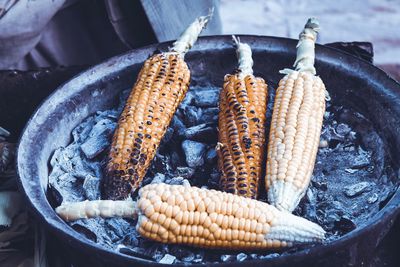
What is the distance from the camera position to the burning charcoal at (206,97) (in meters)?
2.51

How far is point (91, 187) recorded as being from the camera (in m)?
2.07

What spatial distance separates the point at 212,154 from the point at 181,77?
0.40 meters

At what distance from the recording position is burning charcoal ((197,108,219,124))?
241 cm

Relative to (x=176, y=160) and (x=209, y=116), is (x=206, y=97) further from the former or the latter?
(x=176, y=160)

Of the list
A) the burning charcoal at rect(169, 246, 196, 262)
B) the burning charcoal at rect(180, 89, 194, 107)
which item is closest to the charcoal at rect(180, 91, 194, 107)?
the burning charcoal at rect(180, 89, 194, 107)

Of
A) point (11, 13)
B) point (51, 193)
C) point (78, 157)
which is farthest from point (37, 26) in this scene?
point (51, 193)

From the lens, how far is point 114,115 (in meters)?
2.52

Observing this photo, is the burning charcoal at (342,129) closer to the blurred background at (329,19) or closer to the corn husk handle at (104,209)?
the corn husk handle at (104,209)

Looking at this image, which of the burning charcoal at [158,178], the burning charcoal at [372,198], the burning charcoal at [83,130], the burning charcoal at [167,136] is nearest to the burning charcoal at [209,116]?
the burning charcoal at [167,136]

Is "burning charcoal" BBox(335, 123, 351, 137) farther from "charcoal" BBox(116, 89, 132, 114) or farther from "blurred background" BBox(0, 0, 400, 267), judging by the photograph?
"charcoal" BBox(116, 89, 132, 114)

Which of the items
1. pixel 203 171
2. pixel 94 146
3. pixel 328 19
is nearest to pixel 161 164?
pixel 203 171

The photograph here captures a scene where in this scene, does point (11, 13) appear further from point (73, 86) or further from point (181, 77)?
point (181, 77)

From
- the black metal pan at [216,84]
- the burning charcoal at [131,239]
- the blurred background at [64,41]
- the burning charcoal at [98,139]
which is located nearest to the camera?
the black metal pan at [216,84]

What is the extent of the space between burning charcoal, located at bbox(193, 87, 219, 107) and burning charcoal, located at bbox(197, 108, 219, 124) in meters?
0.04
